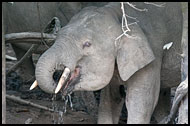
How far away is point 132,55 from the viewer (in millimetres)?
8000

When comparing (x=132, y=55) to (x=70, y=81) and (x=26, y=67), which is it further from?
(x=26, y=67)

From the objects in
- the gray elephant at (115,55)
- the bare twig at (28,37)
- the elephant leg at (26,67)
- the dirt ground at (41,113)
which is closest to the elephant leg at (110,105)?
the gray elephant at (115,55)

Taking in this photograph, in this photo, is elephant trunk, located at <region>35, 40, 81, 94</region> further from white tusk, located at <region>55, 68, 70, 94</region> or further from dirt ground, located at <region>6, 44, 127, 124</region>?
dirt ground, located at <region>6, 44, 127, 124</region>

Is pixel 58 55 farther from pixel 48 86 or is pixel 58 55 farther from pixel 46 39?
pixel 46 39

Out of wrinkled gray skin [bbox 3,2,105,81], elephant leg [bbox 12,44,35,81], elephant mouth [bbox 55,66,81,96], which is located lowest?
elephant mouth [bbox 55,66,81,96]

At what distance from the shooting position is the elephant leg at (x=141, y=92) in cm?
823

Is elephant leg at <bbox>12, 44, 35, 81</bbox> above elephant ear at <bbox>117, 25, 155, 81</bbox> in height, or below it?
above

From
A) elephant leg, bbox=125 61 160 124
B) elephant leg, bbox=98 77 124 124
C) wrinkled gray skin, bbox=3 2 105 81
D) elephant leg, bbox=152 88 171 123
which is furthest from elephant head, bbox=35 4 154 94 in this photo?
elephant leg, bbox=152 88 171 123

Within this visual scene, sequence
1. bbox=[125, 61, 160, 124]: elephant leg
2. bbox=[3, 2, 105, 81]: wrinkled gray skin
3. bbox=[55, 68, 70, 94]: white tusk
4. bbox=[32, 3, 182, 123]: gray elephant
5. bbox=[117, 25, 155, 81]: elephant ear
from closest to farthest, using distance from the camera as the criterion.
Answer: bbox=[55, 68, 70, 94]: white tusk, bbox=[32, 3, 182, 123]: gray elephant, bbox=[117, 25, 155, 81]: elephant ear, bbox=[125, 61, 160, 124]: elephant leg, bbox=[3, 2, 105, 81]: wrinkled gray skin

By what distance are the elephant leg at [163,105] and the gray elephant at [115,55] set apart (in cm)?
111

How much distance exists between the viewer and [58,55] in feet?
24.6

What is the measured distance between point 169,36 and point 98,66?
112cm

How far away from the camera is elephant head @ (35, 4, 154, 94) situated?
25.2 ft

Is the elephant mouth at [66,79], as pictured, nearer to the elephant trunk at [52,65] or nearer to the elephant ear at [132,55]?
the elephant trunk at [52,65]
